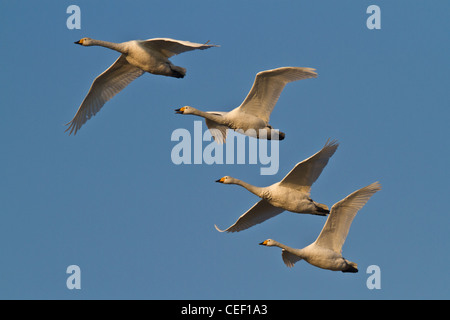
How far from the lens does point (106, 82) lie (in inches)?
1086

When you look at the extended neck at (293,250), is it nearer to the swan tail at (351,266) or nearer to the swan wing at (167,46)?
the swan tail at (351,266)

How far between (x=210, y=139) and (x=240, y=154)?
3.83ft

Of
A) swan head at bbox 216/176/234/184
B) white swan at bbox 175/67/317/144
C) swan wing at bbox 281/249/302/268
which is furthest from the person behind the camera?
swan wing at bbox 281/249/302/268

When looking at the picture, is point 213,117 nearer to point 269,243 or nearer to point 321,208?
point 269,243

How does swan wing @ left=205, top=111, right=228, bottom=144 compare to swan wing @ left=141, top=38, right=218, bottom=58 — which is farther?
swan wing @ left=205, top=111, right=228, bottom=144

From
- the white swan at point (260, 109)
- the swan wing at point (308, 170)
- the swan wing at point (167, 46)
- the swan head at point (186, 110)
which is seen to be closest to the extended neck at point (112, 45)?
the swan wing at point (167, 46)

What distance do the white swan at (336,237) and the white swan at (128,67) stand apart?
546cm

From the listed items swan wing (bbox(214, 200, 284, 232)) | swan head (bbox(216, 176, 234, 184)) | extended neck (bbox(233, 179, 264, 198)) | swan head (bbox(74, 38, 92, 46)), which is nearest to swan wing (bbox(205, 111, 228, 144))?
swan head (bbox(216, 176, 234, 184))

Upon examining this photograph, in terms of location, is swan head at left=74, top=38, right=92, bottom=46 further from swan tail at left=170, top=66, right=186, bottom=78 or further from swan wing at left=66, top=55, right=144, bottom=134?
swan tail at left=170, top=66, right=186, bottom=78

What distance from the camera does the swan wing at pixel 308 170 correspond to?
23295 mm

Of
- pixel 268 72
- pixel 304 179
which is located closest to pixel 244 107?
pixel 268 72

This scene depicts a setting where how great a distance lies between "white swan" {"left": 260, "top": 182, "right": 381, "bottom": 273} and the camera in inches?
949

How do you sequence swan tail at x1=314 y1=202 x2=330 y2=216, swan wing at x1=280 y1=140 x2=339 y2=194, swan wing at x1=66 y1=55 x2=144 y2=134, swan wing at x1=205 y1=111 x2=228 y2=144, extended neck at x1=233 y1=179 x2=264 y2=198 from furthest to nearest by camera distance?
swan wing at x1=66 y1=55 x2=144 y2=134 → swan wing at x1=205 y1=111 x2=228 y2=144 → extended neck at x1=233 y1=179 x2=264 y2=198 → swan tail at x1=314 y1=202 x2=330 y2=216 → swan wing at x1=280 y1=140 x2=339 y2=194
